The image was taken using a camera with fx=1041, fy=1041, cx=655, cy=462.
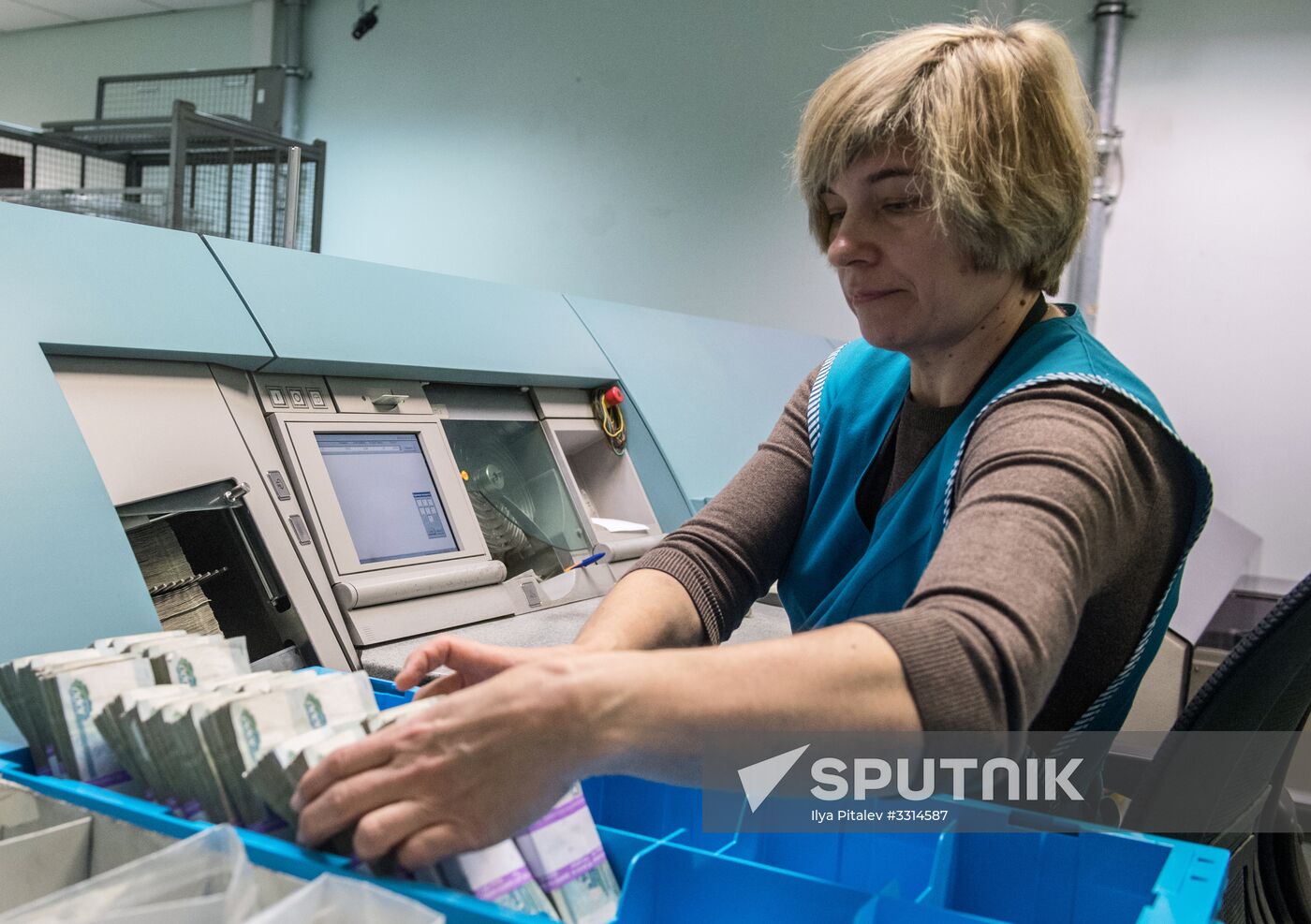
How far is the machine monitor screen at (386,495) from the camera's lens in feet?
4.97

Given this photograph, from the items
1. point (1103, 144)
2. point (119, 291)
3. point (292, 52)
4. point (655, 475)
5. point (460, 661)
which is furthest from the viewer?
point (292, 52)

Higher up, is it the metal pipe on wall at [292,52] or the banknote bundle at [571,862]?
the metal pipe on wall at [292,52]

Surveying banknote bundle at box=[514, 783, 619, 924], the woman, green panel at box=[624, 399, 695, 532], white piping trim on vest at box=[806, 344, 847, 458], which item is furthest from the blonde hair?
green panel at box=[624, 399, 695, 532]

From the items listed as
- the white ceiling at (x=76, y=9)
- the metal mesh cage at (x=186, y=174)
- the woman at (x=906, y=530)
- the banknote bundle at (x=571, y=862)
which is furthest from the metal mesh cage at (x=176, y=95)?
the banknote bundle at (x=571, y=862)

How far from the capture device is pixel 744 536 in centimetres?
112

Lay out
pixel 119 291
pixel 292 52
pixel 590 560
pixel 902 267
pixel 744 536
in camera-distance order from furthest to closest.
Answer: pixel 292 52 → pixel 590 560 → pixel 119 291 → pixel 744 536 → pixel 902 267

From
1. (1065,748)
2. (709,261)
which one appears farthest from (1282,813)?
(709,261)

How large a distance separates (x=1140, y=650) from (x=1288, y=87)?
3.24 m

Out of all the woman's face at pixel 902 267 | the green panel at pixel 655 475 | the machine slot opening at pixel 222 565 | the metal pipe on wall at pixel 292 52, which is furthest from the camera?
the metal pipe on wall at pixel 292 52

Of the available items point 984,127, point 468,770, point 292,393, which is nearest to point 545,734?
point 468,770

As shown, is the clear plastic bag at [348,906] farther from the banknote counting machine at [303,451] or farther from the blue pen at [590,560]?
the blue pen at [590,560]

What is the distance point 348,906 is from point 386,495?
108cm

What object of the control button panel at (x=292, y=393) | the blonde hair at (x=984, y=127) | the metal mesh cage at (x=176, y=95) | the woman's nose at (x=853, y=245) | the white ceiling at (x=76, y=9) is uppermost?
the white ceiling at (x=76, y=9)

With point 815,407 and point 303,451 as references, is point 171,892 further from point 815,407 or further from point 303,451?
point 303,451
